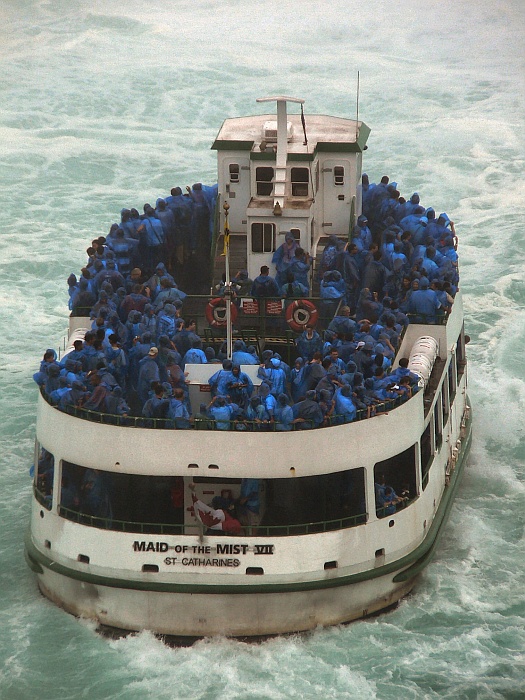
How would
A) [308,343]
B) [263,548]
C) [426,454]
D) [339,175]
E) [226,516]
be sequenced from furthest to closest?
[339,175], [308,343], [426,454], [226,516], [263,548]

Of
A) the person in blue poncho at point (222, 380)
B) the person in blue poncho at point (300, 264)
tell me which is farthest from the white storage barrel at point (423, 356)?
the person in blue poncho at point (222, 380)

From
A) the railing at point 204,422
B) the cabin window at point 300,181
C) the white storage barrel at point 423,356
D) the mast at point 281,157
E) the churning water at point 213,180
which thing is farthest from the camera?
the cabin window at point 300,181

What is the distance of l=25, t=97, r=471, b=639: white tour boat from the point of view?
58.2 feet

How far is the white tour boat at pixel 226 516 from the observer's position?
58.2 feet

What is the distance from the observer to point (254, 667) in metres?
17.9

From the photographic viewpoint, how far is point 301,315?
21344mm

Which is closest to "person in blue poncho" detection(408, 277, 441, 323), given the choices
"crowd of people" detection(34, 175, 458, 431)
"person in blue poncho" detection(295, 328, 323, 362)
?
"crowd of people" detection(34, 175, 458, 431)

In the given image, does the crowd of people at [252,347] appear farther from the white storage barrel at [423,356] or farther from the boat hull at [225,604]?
the boat hull at [225,604]

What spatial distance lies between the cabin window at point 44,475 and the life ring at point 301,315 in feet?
13.4

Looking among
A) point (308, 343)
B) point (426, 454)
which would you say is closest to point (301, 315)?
point (308, 343)

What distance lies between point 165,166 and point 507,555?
76.9ft

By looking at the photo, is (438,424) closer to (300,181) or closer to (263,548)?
(263,548)

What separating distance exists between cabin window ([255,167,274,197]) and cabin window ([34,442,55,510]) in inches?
239

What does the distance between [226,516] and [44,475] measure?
105 inches
